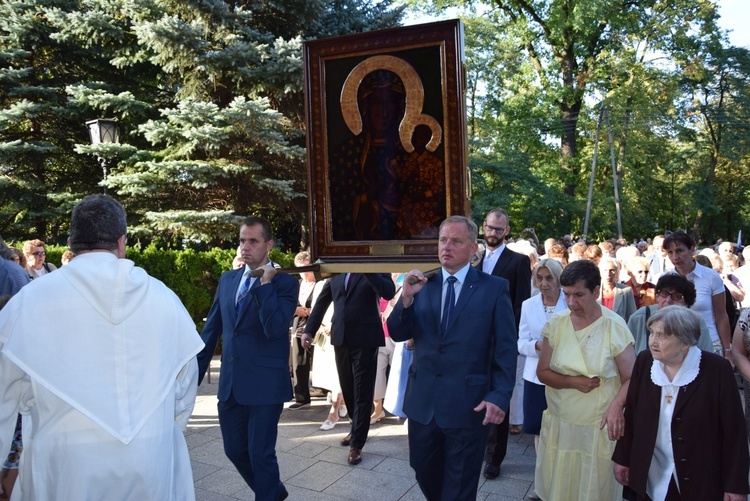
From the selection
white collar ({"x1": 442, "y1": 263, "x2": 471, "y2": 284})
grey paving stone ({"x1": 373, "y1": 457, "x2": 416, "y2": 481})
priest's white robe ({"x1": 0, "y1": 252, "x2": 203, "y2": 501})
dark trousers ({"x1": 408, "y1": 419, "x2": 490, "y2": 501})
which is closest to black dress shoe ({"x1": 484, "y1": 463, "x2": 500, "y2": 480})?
grey paving stone ({"x1": 373, "y1": 457, "x2": 416, "y2": 481})

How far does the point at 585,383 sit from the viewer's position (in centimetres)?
400

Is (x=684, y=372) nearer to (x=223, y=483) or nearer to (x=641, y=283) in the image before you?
(x=223, y=483)

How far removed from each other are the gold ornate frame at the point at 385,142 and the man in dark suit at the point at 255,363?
0.46m

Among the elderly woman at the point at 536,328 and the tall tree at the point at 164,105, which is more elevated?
the tall tree at the point at 164,105

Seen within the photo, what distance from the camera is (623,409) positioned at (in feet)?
12.7

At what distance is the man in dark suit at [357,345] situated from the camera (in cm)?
597

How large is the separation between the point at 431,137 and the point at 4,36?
15.3m

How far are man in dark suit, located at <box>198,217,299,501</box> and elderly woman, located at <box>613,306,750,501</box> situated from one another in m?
2.29

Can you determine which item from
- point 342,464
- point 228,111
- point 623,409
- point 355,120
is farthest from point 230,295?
point 228,111

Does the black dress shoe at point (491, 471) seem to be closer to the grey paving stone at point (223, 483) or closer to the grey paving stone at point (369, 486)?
the grey paving stone at point (369, 486)

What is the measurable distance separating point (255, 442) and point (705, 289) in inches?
175

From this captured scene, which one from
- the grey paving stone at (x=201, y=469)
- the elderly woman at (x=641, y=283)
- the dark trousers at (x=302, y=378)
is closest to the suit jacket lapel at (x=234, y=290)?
the grey paving stone at (x=201, y=469)

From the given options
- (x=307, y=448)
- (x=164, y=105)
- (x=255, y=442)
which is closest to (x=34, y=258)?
(x=307, y=448)

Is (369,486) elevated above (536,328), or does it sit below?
below
